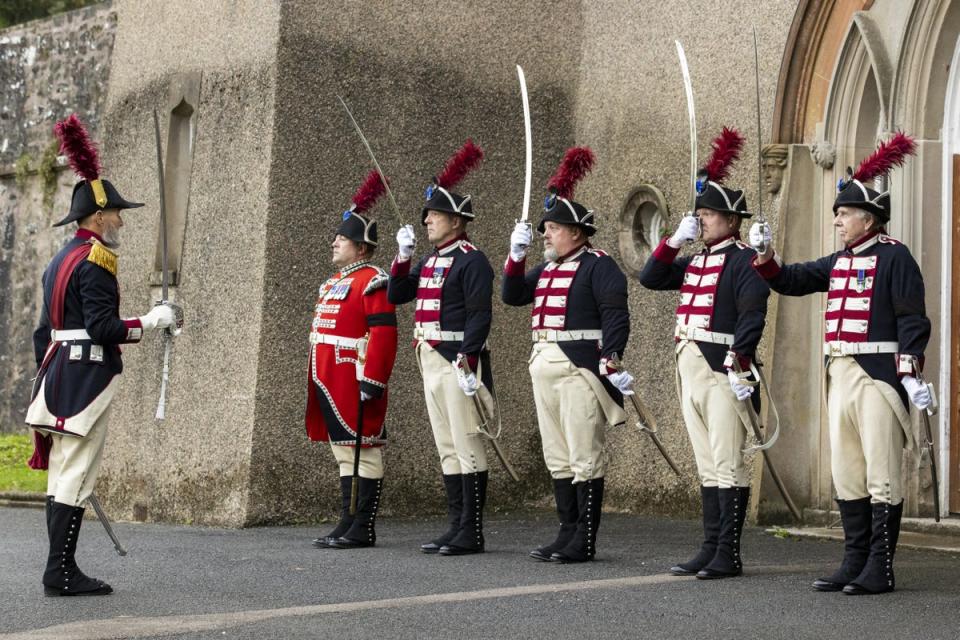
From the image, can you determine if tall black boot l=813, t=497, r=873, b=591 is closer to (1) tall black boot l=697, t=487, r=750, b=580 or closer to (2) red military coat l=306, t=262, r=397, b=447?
(1) tall black boot l=697, t=487, r=750, b=580

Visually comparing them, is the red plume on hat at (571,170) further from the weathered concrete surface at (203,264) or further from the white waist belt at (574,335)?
the weathered concrete surface at (203,264)

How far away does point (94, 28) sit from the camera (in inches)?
619

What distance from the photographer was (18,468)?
14664 mm

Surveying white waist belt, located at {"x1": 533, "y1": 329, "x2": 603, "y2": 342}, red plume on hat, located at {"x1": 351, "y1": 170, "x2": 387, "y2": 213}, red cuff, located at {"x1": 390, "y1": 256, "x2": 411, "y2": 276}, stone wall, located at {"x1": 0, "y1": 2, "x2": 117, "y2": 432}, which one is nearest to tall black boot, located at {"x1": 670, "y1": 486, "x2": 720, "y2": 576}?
white waist belt, located at {"x1": 533, "y1": 329, "x2": 603, "y2": 342}

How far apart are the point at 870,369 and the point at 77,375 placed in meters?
3.50

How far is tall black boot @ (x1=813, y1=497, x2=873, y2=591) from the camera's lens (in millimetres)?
6424

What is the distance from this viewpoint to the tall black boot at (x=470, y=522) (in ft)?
25.7

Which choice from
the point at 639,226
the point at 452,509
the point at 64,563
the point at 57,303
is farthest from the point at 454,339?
the point at 639,226

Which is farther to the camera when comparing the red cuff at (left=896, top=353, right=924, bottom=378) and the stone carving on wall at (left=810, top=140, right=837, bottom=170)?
the stone carving on wall at (left=810, top=140, right=837, bottom=170)

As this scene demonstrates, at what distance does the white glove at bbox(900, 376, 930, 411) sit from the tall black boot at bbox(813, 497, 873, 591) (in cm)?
54

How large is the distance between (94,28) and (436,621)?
459 inches

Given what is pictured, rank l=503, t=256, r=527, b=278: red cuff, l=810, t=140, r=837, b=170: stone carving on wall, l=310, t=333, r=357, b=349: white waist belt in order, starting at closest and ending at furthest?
l=503, t=256, r=527, b=278: red cuff, l=310, t=333, r=357, b=349: white waist belt, l=810, t=140, r=837, b=170: stone carving on wall

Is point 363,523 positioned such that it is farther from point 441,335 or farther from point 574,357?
point 574,357

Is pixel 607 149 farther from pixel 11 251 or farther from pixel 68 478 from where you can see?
pixel 11 251
